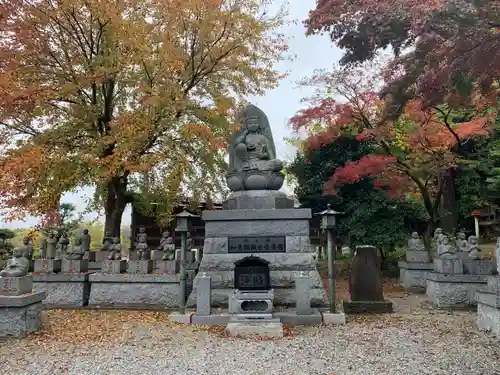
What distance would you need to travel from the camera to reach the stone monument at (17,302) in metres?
5.82

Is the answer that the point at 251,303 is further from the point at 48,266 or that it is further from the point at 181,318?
the point at 48,266

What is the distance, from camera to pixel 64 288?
8148 millimetres

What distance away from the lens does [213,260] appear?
7.44m

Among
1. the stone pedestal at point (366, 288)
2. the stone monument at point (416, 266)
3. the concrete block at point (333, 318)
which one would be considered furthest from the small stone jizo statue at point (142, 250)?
the stone monument at point (416, 266)

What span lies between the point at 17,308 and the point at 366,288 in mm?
6167

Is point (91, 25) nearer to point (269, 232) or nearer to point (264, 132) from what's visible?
point (264, 132)

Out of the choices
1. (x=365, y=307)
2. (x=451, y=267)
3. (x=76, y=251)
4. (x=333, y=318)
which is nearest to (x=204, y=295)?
(x=333, y=318)

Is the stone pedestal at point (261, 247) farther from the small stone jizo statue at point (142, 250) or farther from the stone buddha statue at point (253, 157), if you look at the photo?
the small stone jizo statue at point (142, 250)

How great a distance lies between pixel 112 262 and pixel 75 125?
12.9ft

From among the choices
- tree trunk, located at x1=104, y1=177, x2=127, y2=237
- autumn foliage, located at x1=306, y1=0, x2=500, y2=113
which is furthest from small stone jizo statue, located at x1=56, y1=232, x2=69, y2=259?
autumn foliage, located at x1=306, y1=0, x2=500, y2=113

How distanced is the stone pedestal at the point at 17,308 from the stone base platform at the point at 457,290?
7.69m

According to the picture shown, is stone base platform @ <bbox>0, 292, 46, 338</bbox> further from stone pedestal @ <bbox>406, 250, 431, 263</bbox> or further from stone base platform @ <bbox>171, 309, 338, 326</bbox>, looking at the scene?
stone pedestal @ <bbox>406, 250, 431, 263</bbox>

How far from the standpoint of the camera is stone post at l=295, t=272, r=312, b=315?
6.53m

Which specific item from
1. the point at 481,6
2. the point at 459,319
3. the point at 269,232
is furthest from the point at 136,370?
the point at 481,6
